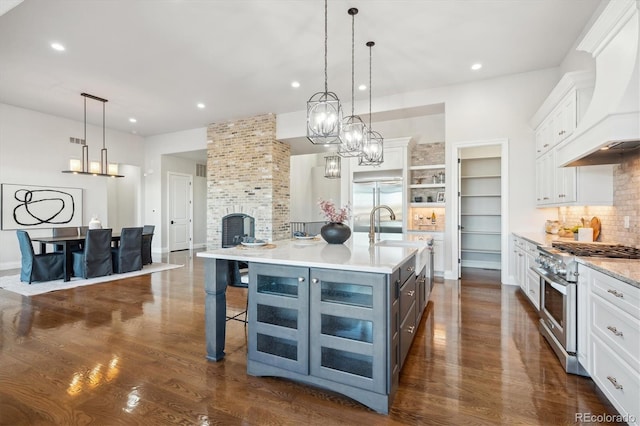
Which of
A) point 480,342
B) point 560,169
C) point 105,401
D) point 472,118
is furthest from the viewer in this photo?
point 472,118

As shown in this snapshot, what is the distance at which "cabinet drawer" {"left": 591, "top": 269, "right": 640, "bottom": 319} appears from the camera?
1.57m

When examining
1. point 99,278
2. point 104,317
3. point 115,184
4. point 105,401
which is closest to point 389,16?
point 105,401

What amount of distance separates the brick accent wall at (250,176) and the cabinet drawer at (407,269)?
4.95m

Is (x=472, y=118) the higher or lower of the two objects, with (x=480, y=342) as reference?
higher

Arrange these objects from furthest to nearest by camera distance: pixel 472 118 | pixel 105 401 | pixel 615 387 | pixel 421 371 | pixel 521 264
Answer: pixel 472 118
pixel 521 264
pixel 421 371
pixel 105 401
pixel 615 387

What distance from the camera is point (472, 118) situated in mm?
5363

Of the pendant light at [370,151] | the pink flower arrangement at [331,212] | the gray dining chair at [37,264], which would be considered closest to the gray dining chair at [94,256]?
the gray dining chair at [37,264]

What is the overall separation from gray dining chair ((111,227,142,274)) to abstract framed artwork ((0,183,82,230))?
2685 mm

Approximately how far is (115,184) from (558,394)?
38.0 feet

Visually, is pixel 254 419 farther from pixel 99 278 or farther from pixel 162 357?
pixel 99 278

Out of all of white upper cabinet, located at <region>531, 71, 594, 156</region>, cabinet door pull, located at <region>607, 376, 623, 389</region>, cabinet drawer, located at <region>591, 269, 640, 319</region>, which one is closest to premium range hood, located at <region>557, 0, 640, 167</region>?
white upper cabinet, located at <region>531, 71, 594, 156</region>

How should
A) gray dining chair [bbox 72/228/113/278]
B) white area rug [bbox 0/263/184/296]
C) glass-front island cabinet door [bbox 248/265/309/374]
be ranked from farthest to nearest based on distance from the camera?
gray dining chair [bbox 72/228/113/278]
white area rug [bbox 0/263/184/296]
glass-front island cabinet door [bbox 248/265/309/374]

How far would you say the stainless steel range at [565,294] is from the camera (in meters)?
2.26

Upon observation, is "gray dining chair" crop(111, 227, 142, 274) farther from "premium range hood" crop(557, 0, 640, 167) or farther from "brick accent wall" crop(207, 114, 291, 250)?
"premium range hood" crop(557, 0, 640, 167)
